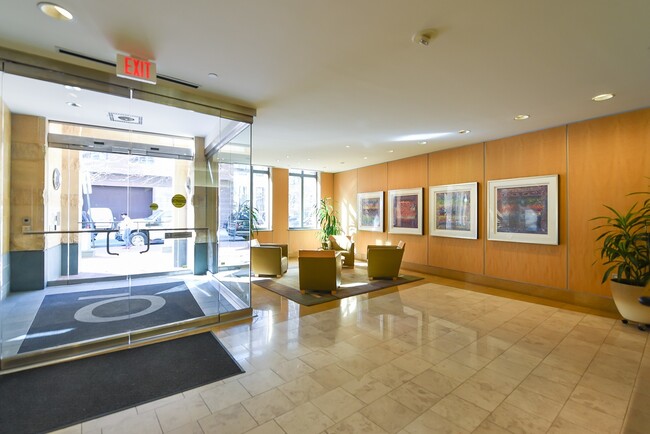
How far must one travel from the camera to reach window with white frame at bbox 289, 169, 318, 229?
33.9 ft

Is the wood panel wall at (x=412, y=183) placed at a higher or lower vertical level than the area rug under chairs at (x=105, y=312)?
higher

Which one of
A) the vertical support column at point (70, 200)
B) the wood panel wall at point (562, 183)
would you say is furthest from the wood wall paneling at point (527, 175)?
the vertical support column at point (70, 200)

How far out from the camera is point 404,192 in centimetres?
792

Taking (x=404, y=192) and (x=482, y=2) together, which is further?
(x=404, y=192)

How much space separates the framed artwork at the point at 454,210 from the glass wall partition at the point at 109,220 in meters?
4.73

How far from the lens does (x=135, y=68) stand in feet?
9.58

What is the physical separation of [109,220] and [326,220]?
6.72 m

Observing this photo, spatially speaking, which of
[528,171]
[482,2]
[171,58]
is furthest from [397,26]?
[528,171]

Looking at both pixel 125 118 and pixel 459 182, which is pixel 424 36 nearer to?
pixel 125 118

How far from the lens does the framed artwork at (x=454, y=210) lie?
20.7 ft

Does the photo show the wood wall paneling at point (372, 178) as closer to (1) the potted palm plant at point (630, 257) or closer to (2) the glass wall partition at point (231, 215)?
(2) the glass wall partition at point (231, 215)

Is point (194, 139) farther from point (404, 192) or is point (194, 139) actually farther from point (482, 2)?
point (404, 192)

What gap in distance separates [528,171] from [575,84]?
2337 mm

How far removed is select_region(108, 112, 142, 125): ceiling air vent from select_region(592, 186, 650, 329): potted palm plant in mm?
7321
